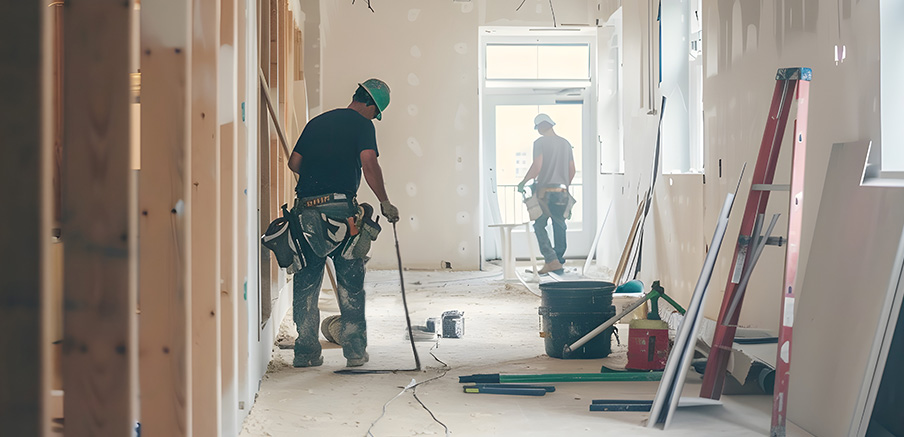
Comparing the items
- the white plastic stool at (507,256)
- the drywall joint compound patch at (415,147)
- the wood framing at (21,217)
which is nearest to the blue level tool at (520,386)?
the wood framing at (21,217)

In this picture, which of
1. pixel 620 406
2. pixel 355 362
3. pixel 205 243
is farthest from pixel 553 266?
pixel 205 243

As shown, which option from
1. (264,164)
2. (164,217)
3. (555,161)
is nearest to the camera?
(164,217)

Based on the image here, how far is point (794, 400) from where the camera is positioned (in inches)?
121

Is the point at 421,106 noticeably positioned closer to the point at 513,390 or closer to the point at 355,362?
the point at 355,362

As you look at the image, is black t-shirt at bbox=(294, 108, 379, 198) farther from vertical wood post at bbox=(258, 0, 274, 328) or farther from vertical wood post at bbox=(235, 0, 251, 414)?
vertical wood post at bbox=(235, 0, 251, 414)

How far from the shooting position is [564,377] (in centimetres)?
374

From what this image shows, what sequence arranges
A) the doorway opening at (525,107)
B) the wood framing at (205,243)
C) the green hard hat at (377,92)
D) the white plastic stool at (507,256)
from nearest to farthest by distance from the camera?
the wood framing at (205,243) < the green hard hat at (377,92) < the white plastic stool at (507,256) < the doorway opening at (525,107)

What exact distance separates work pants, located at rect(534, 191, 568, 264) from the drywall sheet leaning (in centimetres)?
503

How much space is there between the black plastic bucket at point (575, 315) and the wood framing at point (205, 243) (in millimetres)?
2206

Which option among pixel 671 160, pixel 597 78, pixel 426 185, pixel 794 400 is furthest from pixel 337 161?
pixel 597 78

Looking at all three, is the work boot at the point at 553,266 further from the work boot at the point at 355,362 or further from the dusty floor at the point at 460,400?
the work boot at the point at 355,362

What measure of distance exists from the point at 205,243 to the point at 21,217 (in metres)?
1.15

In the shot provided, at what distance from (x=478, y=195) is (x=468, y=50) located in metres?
1.61

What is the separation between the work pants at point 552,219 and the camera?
8203 millimetres
